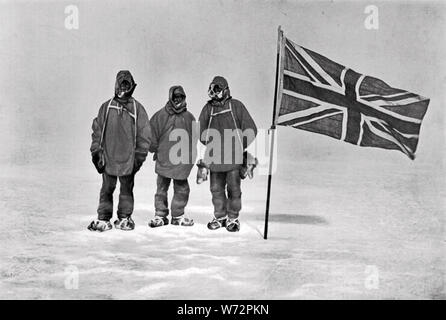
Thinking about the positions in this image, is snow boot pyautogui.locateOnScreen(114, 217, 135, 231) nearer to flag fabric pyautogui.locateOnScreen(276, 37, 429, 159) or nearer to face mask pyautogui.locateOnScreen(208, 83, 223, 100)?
face mask pyautogui.locateOnScreen(208, 83, 223, 100)

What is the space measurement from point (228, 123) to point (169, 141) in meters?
0.56

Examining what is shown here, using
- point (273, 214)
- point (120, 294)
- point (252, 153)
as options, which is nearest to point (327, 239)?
point (273, 214)

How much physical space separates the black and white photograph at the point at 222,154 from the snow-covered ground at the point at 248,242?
17mm

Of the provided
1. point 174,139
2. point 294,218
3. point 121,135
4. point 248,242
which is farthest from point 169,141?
point 294,218

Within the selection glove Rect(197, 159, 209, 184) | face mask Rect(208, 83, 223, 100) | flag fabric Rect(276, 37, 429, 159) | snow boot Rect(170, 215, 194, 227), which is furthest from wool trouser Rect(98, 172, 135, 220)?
flag fabric Rect(276, 37, 429, 159)

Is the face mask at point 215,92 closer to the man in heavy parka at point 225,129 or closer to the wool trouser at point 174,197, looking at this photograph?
the man in heavy parka at point 225,129

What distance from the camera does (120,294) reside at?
14.2 feet

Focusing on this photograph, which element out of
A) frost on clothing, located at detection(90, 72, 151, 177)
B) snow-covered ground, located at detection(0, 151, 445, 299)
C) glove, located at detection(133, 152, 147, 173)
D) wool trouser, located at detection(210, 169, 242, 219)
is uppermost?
frost on clothing, located at detection(90, 72, 151, 177)

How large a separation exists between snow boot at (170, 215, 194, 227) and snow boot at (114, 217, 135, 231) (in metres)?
0.37

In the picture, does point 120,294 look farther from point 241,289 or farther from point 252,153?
point 252,153

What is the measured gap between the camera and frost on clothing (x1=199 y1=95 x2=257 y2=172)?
5102 millimetres

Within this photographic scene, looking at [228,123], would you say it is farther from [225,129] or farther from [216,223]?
[216,223]

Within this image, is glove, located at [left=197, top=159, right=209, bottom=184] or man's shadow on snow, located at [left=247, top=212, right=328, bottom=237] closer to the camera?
glove, located at [left=197, top=159, right=209, bottom=184]

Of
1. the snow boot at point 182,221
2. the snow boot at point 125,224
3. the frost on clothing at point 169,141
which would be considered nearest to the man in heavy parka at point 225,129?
the frost on clothing at point 169,141
